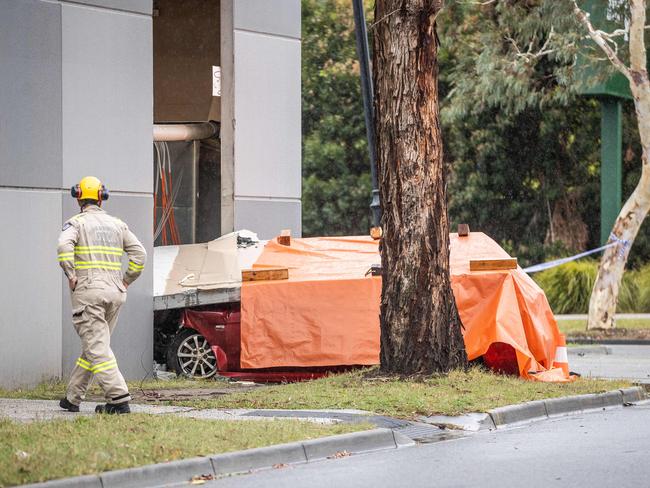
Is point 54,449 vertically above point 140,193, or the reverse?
point 140,193

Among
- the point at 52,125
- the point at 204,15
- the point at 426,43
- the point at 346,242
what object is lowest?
the point at 346,242

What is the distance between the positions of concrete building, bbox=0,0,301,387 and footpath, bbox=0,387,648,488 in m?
1.63

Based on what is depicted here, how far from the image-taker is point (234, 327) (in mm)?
13898

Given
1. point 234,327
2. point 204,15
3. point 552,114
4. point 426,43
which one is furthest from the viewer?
point 552,114

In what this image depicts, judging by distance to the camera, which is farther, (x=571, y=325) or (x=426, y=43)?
(x=571, y=325)

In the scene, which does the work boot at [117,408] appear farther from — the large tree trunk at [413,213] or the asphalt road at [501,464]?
the large tree trunk at [413,213]

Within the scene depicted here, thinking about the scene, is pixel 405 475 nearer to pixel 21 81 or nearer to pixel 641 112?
pixel 21 81

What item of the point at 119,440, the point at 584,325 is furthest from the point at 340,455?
the point at 584,325

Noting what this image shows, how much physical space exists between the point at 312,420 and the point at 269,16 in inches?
289

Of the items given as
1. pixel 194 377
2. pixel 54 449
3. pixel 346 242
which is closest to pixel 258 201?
pixel 346 242

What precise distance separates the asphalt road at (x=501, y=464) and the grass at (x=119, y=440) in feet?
1.40

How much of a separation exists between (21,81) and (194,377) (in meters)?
3.69

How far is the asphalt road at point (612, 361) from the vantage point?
15656mm

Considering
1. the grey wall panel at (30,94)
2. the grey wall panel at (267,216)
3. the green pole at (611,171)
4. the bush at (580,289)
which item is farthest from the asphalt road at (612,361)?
the bush at (580,289)
